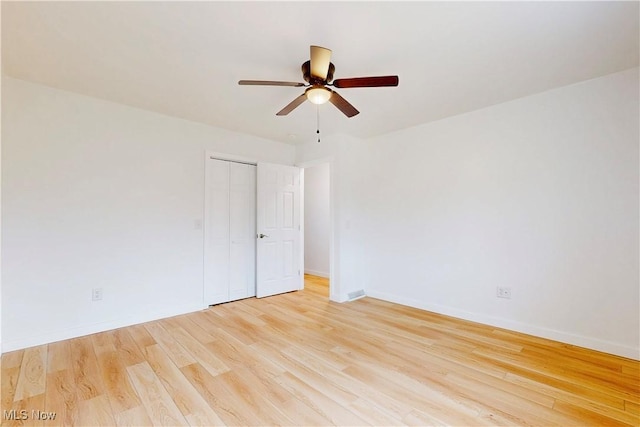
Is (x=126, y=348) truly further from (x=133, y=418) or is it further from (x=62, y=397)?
(x=133, y=418)

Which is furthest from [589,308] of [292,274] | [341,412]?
[292,274]

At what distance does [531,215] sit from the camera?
2.88 metres

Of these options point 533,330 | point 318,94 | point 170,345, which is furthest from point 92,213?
point 533,330

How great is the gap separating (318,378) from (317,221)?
159 inches

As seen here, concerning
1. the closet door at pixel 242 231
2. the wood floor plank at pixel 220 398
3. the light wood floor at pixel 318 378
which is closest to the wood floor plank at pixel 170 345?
the light wood floor at pixel 318 378

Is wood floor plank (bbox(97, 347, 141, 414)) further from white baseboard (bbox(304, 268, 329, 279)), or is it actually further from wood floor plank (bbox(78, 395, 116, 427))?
white baseboard (bbox(304, 268, 329, 279))

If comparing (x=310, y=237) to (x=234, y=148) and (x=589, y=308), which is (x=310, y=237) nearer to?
(x=234, y=148)

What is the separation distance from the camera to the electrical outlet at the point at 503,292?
118 inches

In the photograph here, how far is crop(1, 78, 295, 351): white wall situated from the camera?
254cm

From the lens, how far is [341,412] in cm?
170

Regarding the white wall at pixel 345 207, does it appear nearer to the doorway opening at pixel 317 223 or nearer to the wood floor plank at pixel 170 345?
the doorway opening at pixel 317 223

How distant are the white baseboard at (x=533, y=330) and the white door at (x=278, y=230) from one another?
1.72 meters

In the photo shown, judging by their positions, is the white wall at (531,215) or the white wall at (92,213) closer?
the white wall at (531,215)

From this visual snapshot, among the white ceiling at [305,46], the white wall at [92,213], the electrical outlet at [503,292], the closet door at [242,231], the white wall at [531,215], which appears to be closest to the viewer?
the white ceiling at [305,46]
